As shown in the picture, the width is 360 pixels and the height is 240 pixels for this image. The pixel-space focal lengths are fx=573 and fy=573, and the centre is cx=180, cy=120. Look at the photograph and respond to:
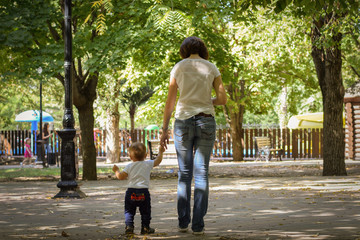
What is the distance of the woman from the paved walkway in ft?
1.13

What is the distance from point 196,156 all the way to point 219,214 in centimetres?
213

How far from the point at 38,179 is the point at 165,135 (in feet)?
37.7

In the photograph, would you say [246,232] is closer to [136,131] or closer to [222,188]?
[222,188]

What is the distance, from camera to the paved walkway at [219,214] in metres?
6.00

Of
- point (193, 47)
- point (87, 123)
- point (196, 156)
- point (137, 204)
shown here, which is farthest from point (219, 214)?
point (87, 123)

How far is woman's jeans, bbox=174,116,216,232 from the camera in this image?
5781 millimetres

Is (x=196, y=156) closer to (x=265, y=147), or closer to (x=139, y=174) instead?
(x=139, y=174)

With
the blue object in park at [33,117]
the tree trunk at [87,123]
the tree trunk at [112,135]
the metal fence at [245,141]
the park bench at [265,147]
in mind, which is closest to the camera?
the tree trunk at [87,123]

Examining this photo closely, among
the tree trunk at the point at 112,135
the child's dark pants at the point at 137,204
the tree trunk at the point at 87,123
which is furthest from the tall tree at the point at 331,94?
the tree trunk at the point at 112,135

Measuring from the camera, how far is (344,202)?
348 inches

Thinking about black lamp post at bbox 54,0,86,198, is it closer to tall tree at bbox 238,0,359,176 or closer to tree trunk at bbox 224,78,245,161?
tall tree at bbox 238,0,359,176

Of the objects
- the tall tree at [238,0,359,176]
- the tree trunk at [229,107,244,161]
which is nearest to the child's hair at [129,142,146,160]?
the tall tree at [238,0,359,176]

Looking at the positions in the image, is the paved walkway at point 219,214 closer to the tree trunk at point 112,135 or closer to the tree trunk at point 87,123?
the tree trunk at point 87,123

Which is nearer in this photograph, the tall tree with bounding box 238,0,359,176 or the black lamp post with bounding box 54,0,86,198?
the black lamp post with bounding box 54,0,86,198
